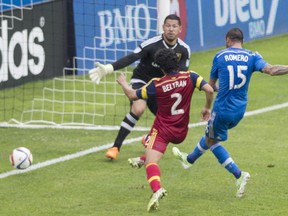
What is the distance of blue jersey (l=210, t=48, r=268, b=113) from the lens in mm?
9969

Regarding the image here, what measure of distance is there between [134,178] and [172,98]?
182cm

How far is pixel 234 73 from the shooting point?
9.96 m

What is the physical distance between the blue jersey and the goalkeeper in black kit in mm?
1359

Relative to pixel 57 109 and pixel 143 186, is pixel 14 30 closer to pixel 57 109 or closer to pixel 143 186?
pixel 57 109

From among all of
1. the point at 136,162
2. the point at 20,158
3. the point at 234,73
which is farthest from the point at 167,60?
the point at 20,158

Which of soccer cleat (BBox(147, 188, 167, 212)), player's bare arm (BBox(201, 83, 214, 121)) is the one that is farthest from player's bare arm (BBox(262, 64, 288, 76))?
soccer cleat (BBox(147, 188, 167, 212))

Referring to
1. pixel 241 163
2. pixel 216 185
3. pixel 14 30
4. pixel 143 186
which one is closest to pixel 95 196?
pixel 143 186

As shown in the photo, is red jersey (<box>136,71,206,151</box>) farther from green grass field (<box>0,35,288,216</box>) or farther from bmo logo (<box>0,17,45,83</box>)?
bmo logo (<box>0,17,45,83</box>)

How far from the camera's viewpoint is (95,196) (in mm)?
10297

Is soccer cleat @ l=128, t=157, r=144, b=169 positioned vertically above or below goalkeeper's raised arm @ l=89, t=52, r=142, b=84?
below

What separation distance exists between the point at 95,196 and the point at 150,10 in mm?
7224

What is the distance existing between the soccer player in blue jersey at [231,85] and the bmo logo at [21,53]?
7.78 metres

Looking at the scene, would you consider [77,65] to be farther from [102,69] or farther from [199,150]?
[199,150]

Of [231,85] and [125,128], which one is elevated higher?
[231,85]
